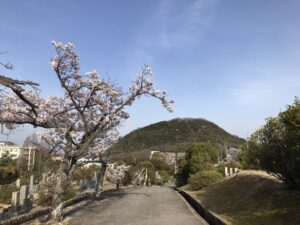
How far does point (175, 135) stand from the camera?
530ft

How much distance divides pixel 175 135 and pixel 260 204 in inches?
5793

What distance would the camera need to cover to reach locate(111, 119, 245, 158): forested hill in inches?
5763

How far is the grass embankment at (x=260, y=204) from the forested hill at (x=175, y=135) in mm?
119457

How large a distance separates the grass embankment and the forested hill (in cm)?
11946

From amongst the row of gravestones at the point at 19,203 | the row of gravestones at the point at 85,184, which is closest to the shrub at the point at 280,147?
the row of gravestones at the point at 19,203

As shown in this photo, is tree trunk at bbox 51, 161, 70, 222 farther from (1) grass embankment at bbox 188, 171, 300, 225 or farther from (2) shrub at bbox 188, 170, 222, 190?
(2) shrub at bbox 188, 170, 222, 190

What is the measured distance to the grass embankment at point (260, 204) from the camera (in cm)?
1203

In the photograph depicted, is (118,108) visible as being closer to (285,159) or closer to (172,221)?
(172,221)

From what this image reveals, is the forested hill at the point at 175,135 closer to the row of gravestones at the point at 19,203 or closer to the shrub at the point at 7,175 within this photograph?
the shrub at the point at 7,175

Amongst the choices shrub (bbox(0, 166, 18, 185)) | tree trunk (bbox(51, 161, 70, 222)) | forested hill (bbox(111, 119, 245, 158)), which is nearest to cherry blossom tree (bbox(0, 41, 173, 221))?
tree trunk (bbox(51, 161, 70, 222))

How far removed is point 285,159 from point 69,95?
9711 mm

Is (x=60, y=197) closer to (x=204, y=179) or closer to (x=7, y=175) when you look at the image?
(x=204, y=179)

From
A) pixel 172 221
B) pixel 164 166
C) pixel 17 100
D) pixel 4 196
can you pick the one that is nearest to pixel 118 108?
pixel 17 100

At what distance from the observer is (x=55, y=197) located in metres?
14.8
